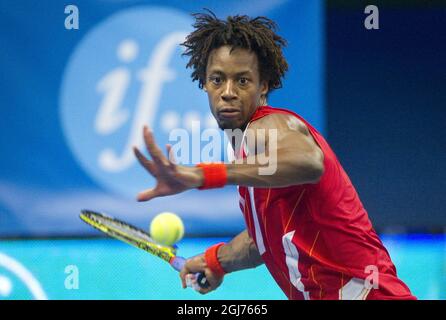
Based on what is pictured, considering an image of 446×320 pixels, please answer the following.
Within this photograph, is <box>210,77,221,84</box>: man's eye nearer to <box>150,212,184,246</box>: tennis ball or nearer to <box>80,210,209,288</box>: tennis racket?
<box>150,212,184,246</box>: tennis ball

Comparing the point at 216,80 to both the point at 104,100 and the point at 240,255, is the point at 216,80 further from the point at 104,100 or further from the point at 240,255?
the point at 104,100

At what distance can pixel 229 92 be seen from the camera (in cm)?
321

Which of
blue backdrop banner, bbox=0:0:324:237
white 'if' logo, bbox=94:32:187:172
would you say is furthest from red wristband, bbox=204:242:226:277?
white 'if' logo, bbox=94:32:187:172

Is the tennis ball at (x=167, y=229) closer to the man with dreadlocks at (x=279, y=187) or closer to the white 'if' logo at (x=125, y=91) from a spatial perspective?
the man with dreadlocks at (x=279, y=187)

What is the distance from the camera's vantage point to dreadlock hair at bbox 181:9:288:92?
3330mm

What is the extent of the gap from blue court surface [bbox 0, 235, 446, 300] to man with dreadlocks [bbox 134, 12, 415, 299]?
6.27 feet

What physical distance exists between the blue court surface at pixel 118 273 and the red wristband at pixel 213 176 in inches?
107

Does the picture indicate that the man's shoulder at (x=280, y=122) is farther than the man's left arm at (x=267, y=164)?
Yes

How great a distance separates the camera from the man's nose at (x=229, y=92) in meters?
3.21

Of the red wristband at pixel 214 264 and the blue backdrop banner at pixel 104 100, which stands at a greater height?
the blue backdrop banner at pixel 104 100

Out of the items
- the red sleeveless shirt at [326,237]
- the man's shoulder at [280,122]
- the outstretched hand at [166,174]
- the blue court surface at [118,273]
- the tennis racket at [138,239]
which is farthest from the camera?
the blue court surface at [118,273]

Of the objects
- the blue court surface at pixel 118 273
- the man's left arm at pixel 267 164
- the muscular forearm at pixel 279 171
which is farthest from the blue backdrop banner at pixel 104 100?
the muscular forearm at pixel 279 171
